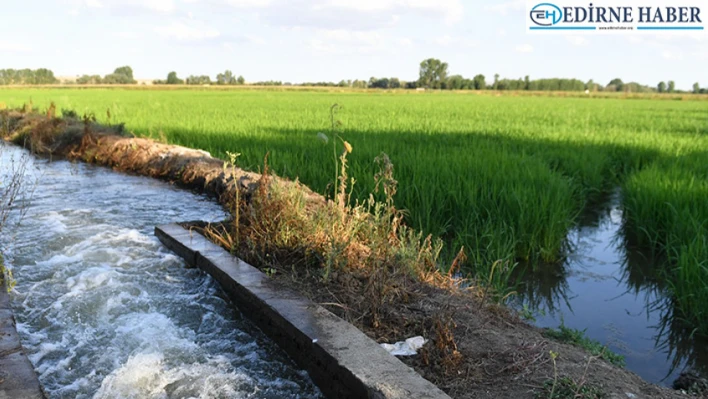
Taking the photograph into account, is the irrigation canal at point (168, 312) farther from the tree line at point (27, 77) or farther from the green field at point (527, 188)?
the tree line at point (27, 77)

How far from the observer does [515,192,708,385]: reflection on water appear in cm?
345

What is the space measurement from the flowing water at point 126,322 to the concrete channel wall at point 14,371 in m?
0.25

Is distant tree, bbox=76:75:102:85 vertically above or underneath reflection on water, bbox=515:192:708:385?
above

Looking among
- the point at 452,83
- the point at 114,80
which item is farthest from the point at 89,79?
the point at 452,83

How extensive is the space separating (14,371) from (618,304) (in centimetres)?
404

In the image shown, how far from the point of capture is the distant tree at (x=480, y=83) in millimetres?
86250

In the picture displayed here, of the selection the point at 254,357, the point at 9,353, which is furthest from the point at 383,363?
the point at 9,353

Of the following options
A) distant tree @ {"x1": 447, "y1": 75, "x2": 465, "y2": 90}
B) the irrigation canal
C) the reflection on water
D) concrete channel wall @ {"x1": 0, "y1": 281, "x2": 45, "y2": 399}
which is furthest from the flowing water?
distant tree @ {"x1": 447, "y1": 75, "x2": 465, "y2": 90}

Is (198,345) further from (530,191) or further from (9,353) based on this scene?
(530,191)

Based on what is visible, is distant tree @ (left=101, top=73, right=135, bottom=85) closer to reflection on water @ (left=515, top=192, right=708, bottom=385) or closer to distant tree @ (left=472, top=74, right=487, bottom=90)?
distant tree @ (left=472, top=74, right=487, bottom=90)

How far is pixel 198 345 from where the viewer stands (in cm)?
307

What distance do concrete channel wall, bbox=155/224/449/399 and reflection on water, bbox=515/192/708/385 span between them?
171cm

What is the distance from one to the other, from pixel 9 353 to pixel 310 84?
3123 inches

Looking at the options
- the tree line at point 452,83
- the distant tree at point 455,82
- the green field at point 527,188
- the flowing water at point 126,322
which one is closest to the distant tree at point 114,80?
the tree line at point 452,83
